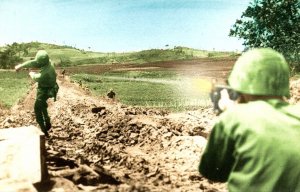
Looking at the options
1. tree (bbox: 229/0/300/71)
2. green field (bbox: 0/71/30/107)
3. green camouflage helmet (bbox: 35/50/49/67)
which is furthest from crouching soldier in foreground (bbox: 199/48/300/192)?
tree (bbox: 229/0/300/71)

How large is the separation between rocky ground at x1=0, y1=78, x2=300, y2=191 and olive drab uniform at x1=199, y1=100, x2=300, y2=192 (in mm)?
2587

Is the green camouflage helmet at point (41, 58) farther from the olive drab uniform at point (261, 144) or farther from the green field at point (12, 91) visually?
the green field at point (12, 91)

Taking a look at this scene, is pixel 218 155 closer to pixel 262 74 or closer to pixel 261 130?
pixel 261 130

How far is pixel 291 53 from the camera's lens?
133 ft

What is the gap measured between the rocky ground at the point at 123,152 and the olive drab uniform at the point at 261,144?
2.59 m

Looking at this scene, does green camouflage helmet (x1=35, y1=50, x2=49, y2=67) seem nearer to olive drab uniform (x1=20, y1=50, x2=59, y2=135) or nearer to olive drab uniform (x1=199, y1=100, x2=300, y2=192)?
olive drab uniform (x1=20, y1=50, x2=59, y2=135)

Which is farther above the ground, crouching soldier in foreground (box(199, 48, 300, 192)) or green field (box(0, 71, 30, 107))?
crouching soldier in foreground (box(199, 48, 300, 192))

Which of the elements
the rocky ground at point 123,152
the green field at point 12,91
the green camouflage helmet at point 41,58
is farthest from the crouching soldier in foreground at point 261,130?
the green field at point 12,91

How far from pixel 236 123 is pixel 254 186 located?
0.33 metres

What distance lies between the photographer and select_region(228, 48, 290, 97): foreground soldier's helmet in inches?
83.8

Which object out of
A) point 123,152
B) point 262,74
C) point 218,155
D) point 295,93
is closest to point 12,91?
point 295,93

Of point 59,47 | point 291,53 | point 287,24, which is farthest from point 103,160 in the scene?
point 59,47

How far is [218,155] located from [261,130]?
0.91 feet

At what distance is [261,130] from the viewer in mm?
2100
